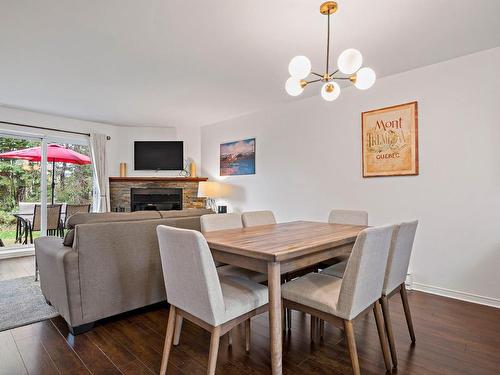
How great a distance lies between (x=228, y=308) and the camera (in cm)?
141

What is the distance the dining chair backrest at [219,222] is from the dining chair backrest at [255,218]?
6cm

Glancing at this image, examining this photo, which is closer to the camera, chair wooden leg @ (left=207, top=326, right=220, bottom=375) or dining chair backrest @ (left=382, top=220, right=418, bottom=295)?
chair wooden leg @ (left=207, top=326, right=220, bottom=375)

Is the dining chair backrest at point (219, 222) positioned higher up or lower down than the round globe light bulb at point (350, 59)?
lower down

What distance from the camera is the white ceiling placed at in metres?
2.04

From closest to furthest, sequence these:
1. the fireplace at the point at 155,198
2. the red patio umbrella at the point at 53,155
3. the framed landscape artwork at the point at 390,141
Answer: the framed landscape artwork at the point at 390,141 < the red patio umbrella at the point at 53,155 < the fireplace at the point at 155,198

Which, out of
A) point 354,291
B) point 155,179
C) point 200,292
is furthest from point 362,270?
point 155,179

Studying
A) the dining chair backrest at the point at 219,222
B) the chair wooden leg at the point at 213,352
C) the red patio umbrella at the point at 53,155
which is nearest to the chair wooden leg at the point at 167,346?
the chair wooden leg at the point at 213,352

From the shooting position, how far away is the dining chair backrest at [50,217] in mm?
4680

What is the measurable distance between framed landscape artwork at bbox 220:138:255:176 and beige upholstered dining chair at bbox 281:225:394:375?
3.29m

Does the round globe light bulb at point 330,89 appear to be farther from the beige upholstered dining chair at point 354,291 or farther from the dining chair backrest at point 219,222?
the dining chair backrest at point 219,222

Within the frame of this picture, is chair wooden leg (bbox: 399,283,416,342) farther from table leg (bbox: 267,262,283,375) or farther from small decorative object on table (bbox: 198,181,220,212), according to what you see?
small decorative object on table (bbox: 198,181,220,212)

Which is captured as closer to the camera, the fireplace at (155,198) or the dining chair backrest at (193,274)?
the dining chair backrest at (193,274)

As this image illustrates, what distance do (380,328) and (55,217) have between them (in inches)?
205

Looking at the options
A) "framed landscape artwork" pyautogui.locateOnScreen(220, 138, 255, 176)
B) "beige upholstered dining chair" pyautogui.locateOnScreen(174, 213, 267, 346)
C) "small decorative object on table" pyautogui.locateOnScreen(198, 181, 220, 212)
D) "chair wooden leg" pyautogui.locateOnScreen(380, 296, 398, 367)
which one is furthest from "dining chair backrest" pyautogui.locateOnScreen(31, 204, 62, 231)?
"chair wooden leg" pyautogui.locateOnScreen(380, 296, 398, 367)
